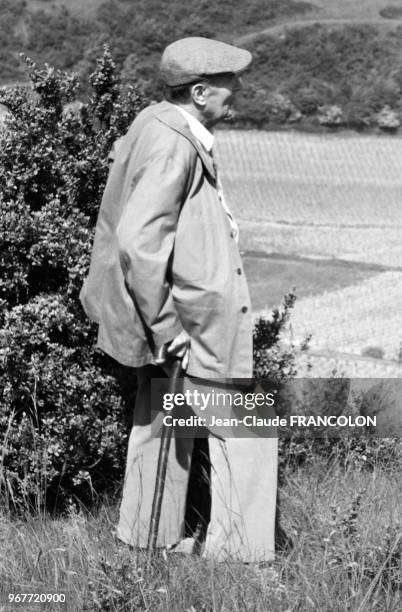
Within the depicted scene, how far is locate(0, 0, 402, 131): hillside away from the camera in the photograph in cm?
2266

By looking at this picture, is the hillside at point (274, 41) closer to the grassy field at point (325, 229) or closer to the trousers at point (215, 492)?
the grassy field at point (325, 229)

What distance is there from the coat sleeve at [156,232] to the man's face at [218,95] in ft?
0.76

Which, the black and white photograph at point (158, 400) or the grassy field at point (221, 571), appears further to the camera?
the black and white photograph at point (158, 400)

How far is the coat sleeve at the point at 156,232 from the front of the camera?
3.25 meters

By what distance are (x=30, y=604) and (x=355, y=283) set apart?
9.83 metres

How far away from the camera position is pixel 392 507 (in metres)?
3.88

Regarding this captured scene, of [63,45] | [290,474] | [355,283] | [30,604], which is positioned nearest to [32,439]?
[30,604]

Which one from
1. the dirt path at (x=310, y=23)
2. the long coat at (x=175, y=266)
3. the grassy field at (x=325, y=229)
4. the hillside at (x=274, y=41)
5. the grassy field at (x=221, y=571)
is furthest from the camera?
the dirt path at (x=310, y=23)

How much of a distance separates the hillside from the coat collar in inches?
705

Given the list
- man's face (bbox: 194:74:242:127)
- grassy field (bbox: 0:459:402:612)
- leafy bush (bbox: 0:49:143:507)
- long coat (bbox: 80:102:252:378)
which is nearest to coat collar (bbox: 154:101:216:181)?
long coat (bbox: 80:102:252:378)

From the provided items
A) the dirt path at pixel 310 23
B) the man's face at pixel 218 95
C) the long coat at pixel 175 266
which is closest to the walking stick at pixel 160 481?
the long coat at pixel 175 266

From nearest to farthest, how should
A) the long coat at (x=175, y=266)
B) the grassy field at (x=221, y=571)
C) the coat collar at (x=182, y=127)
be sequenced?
the grassy field at (x=221, y=571), the long coat at (x=175, y=266), the coat collar at (x=182, y=127)

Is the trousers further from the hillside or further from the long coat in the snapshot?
the hillside

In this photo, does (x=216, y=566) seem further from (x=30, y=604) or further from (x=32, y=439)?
(x=32, y=439)
